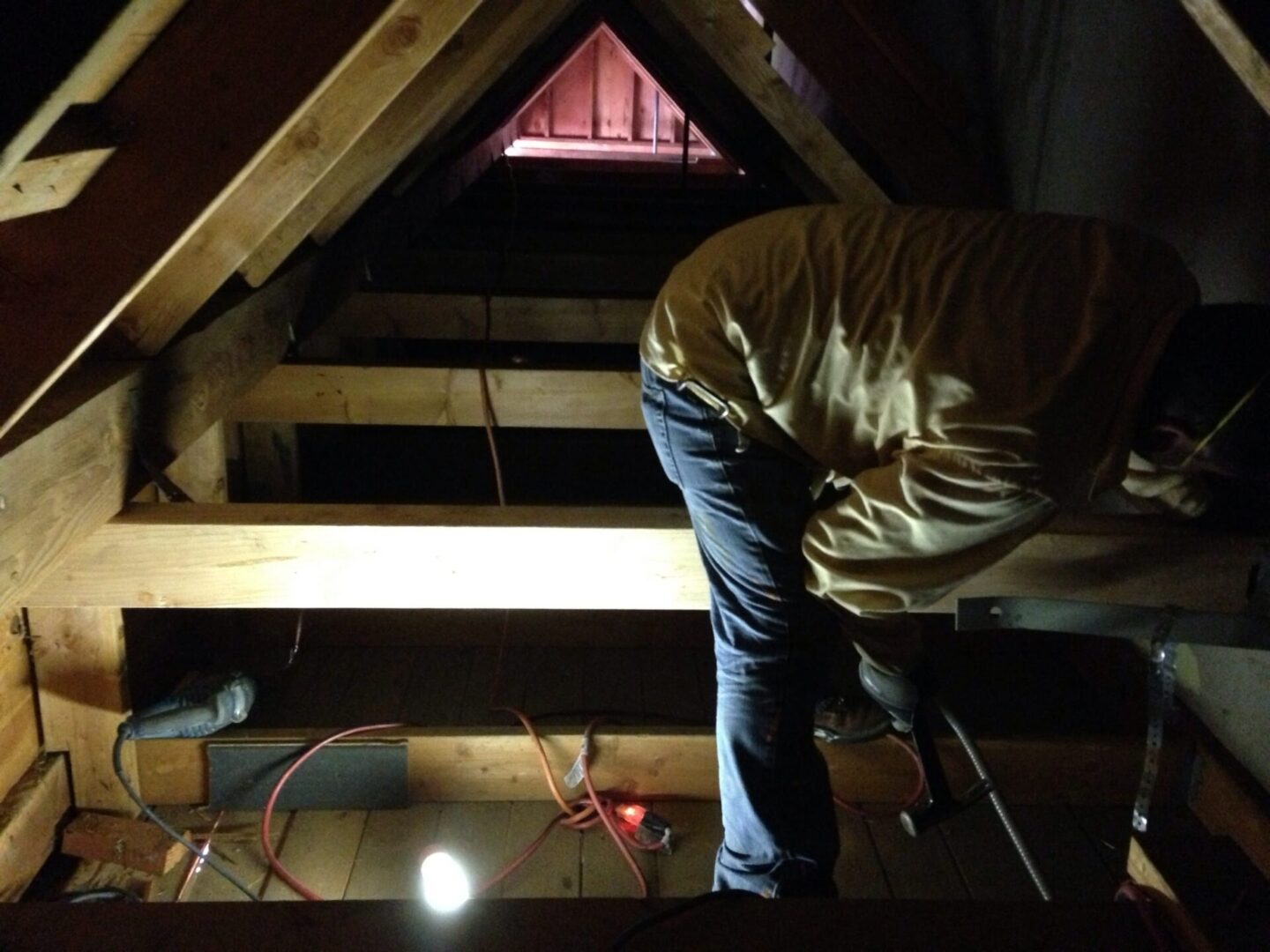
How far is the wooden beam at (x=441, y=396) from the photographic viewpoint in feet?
7.93

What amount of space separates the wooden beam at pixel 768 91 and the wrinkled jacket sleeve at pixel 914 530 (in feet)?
5.51

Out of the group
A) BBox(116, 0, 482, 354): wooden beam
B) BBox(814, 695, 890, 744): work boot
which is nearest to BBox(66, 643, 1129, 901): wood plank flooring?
BBox(814, 695, 890, 744): work boot

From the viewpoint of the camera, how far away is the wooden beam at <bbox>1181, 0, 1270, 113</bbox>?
112 cm

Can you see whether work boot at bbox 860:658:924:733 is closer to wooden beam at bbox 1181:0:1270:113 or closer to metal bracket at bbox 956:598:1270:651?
metal bracket at bbox 956:598:1270:651

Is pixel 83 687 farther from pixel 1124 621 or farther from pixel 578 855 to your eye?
pixel 1124 621

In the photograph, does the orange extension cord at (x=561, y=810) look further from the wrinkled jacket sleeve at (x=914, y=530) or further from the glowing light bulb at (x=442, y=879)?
the wrinkled jacket sleeve at (x=914, y=530)

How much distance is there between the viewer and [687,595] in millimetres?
1666

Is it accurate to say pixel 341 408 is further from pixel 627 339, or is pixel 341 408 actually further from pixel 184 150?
pixel 184 150

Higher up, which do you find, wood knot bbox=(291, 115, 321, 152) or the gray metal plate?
wood knot bbox=(291, 115, 321, 152)

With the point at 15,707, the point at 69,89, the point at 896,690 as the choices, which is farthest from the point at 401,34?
the point at 15,707

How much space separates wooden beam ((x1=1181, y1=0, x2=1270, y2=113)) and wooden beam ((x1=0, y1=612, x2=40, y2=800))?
2.13 metres

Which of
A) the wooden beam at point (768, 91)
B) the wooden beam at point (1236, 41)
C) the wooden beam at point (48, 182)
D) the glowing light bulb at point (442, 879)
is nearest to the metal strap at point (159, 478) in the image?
the wooden beam at point (48, 182)

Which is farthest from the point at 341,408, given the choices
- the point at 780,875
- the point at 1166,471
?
the point at 1166,471

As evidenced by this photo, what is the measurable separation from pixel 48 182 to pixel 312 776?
4.55 ft
